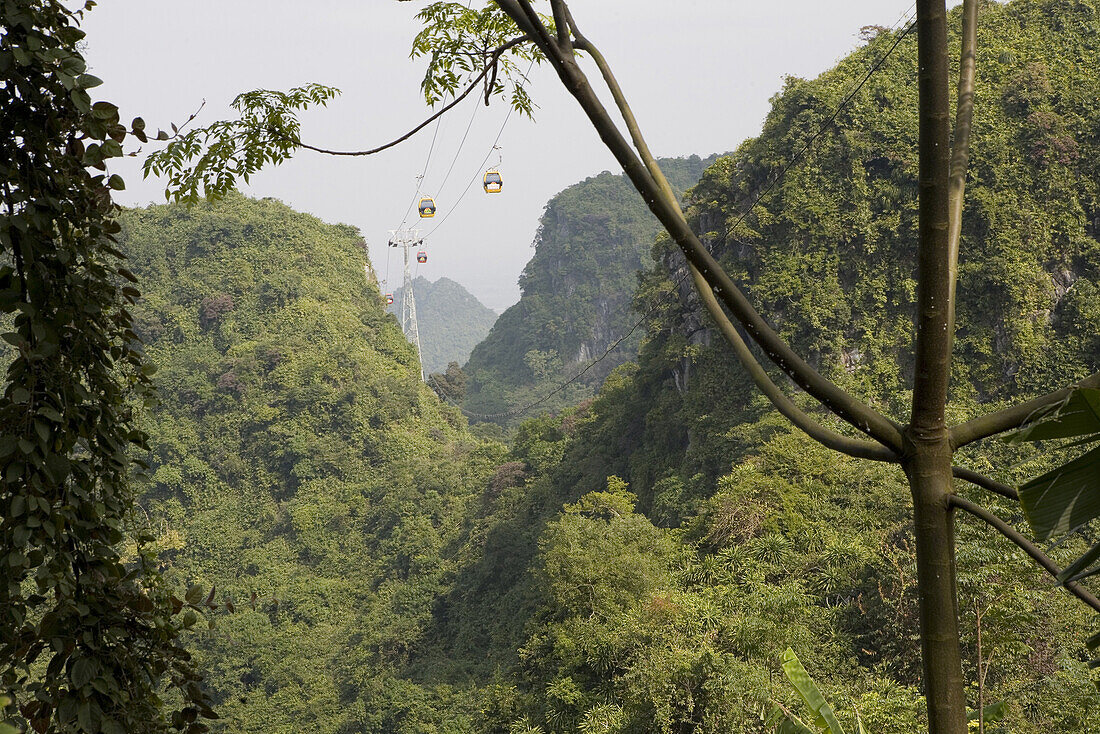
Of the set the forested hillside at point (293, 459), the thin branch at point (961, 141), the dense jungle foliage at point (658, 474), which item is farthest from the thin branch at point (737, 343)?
the forested hillside at point (293, 459)

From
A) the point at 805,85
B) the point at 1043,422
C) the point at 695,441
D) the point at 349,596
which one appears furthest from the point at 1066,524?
the point at 349,596

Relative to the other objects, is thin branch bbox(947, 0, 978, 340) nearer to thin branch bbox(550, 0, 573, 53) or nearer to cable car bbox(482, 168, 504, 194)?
thin branch bbox(550, 0, 573, 53)

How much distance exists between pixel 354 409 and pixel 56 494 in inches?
1034

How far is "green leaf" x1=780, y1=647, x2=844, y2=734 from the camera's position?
2.22m

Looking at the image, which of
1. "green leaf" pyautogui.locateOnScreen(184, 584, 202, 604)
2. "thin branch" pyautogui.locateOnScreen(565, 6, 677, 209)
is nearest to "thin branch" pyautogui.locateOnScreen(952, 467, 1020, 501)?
"thin branch" pyautogui.locateOnScreen(565, 6, 677, 209)

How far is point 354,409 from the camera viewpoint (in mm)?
26906

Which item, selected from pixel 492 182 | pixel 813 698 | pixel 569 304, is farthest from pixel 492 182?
pixel 569 304

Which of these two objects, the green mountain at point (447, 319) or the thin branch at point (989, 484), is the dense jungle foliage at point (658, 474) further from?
the green mountain at point (447, 319)

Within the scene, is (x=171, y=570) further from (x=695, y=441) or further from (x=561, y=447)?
(x=695, y=441)

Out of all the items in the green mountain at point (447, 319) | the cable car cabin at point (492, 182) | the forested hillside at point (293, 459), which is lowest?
the forested hillside at point (293, 459)

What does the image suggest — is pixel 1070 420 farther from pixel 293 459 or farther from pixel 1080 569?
pixel 293 459

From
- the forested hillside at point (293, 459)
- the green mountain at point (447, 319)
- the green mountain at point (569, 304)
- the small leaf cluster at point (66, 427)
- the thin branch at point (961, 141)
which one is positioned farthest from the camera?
the green mountain at point (447, 319)

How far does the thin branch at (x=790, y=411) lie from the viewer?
1069 mm

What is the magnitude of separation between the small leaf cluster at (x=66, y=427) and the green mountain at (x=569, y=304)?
41.4 metres
